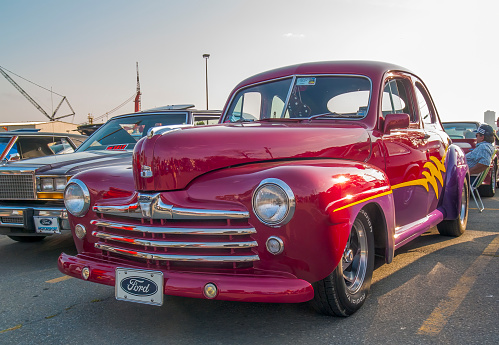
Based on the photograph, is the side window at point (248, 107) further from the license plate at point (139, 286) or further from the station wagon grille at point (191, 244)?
the license plate at point (139, 286)

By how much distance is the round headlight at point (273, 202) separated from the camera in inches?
102

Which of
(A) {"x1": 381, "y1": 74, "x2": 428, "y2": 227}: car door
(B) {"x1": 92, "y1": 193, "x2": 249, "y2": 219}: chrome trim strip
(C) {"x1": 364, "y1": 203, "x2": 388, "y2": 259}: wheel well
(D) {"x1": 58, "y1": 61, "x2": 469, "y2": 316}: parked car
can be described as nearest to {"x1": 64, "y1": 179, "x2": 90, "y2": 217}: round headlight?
(D) {"x1": 58, "y1": 61, "x2": 469, "y2": 316}: parked car

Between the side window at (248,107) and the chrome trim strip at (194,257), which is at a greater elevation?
the side window at (248,107)

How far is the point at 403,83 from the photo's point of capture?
459 centimetres

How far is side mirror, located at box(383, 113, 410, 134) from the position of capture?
3.71 m

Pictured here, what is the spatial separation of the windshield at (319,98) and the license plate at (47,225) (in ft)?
7.67

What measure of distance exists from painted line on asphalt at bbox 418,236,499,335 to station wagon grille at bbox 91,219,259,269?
116 centimetres

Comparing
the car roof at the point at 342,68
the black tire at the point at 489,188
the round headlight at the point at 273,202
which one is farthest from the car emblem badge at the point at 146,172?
the black tire at the point at 489,188

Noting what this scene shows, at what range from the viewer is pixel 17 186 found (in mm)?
5250

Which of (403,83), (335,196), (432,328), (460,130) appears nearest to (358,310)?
(432,328)

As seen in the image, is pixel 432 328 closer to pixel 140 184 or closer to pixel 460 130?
pixel 140 184

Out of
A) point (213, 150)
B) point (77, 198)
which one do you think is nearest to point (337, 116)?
point (213, 150)

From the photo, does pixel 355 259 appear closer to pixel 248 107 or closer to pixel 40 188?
pixel 248 107

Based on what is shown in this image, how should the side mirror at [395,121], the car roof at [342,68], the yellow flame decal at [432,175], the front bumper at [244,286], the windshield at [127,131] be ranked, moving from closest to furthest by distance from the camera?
the front bumper at [244,286], the side mirror at [395,121], the car roof at [342,68], the yellow flame decal at [432,175], the windshield at [127,131]
